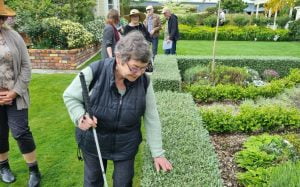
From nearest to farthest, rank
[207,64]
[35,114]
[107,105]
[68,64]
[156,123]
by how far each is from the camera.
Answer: [107,105]
[156,123]
[35,114]
[207,64]
[68,64]

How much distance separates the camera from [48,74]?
29.0 feet

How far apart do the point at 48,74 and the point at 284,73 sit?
6.64 metres

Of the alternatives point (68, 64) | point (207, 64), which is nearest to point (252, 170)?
point (207, 64)

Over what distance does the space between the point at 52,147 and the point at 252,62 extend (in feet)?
20.8

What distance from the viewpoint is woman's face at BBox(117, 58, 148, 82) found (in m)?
2.03

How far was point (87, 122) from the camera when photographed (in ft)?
7.07

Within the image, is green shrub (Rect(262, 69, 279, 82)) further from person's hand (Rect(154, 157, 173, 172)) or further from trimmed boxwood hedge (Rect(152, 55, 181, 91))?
person's hand (Rect(154, 157, 173, 172))

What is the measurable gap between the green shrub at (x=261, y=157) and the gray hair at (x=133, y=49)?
1.86 metres

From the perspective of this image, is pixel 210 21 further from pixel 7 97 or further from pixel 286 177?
pixel 286 177

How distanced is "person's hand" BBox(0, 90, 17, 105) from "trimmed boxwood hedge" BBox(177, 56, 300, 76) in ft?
19.8

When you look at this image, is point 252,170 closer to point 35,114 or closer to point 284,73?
point 35,114

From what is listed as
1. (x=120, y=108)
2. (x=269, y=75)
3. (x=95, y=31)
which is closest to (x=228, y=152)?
(x=120, y=108)

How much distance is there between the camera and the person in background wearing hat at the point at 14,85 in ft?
10.6

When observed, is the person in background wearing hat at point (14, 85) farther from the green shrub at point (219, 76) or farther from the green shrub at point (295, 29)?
the green shrub at point (295, 29)
